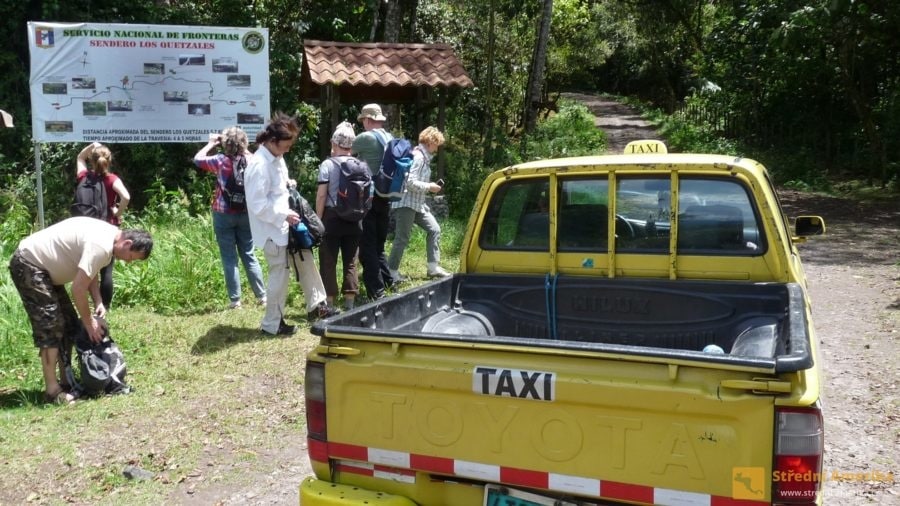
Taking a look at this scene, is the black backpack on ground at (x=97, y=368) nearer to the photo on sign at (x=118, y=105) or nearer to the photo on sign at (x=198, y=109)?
the photo on sign at (x=118, y=105)

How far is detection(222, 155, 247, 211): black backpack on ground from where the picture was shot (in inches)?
295

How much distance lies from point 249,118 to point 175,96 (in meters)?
0.94

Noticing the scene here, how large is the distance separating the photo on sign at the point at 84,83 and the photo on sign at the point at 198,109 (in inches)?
44.0

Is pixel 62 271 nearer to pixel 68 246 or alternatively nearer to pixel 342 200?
pixel 68 246

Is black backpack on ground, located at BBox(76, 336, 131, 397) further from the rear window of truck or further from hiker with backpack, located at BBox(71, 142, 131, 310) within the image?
the rear window of truck

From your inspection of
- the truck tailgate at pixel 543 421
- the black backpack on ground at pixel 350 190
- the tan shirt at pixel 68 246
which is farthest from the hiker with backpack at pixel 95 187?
the truck tailgate at pixel 543 421

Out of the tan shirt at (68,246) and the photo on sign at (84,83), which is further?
the photo on sign at (84,83)

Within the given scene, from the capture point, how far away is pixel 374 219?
26.6 ft

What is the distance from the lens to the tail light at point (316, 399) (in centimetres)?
325

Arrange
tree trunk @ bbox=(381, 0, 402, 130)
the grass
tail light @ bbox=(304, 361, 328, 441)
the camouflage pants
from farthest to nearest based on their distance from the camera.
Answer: tree trunk @ bbox=(381, 0, 402, 130)
the camouflage pants
the grass
tail light @ bbox=(304, 361, 328, 441)

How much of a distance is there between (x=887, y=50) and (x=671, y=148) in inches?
283

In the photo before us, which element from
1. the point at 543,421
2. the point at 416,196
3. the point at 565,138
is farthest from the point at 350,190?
the point at 565,138

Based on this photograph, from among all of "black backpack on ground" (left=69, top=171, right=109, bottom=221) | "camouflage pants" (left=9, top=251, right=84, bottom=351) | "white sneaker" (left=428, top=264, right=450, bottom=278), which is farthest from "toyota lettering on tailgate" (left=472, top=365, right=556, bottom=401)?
"white sneaker" (left=428, top=264, right=450, bottom=278)

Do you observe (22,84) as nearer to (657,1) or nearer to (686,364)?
(686,364)
